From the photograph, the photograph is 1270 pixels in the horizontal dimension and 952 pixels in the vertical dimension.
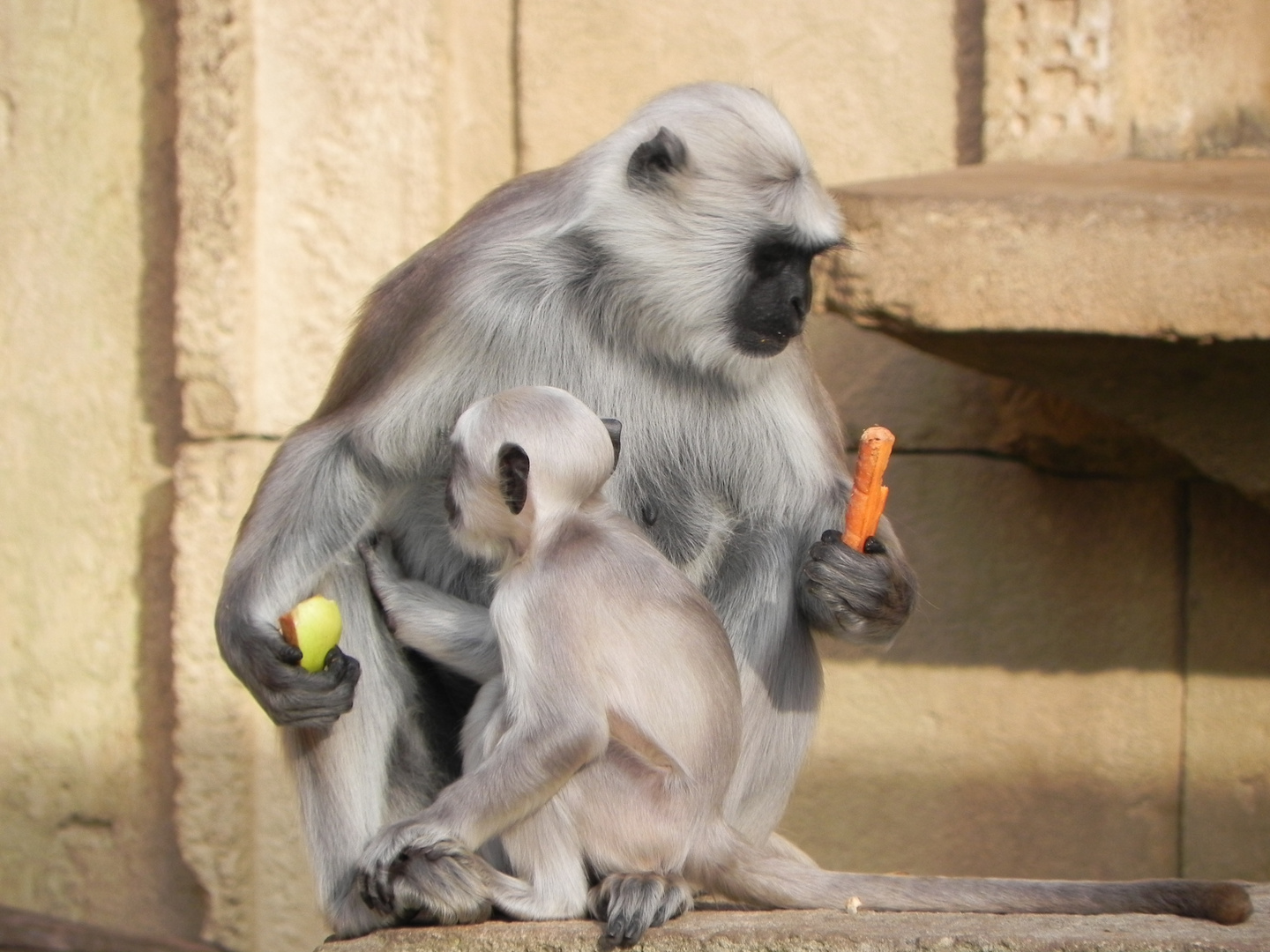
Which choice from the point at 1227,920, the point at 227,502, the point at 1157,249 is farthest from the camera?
the point at 227,502

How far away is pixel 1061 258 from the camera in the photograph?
4.13m

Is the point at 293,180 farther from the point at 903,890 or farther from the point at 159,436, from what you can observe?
the point at 903,890

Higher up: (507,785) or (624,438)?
(624,438)

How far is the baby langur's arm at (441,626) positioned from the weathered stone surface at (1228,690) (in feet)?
9.48

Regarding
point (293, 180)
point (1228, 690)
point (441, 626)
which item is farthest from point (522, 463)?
point (1228, 690)

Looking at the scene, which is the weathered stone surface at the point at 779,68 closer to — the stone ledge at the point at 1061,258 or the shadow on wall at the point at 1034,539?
the shadow on wall at the point at 1034,539

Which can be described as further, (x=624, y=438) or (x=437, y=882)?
(x=624, y=438)

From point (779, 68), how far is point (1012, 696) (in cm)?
223

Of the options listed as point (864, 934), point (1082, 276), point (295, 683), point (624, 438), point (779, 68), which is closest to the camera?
point (864, 934)

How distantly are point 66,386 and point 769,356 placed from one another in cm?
323

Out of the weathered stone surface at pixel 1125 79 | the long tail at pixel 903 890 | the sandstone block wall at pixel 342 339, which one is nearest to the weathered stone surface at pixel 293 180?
the sandstone block wall at pixel 342 339

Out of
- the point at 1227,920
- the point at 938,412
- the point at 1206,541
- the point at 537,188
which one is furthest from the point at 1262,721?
the point at 537,188

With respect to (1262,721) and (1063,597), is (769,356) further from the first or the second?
(1262,721)

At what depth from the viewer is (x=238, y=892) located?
17.2 feet
